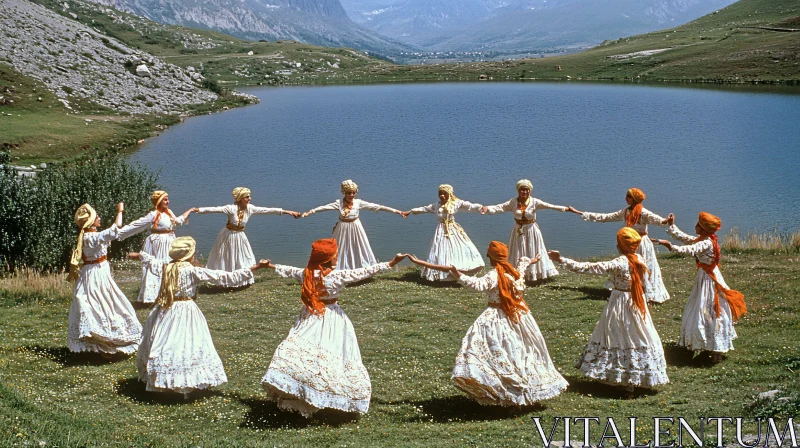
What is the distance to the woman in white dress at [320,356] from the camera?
10250 millimetres

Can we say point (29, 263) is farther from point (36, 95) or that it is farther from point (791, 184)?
point (36, 95)

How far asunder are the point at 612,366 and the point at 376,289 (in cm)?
809

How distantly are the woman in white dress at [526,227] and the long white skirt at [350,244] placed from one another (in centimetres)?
333

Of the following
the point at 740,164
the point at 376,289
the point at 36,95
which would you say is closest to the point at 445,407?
the point at 376,289

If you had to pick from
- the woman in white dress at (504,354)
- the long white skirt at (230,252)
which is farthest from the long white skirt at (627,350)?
the long white skirt at (230,252)

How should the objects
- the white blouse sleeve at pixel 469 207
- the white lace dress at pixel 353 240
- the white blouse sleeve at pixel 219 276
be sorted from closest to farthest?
the white blouse sleeve at pixel 219 276 < the white blouse sleeve at pixel 469 207 < the white lace dress at pixel 353 240

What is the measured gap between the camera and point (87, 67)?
67250mm

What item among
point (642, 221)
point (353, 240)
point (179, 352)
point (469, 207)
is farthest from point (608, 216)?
point (179, 352)

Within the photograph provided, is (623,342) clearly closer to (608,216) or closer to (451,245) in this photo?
(608,216)

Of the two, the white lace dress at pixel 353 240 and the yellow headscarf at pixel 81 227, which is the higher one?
the yellow headscarf at pixel 81 227

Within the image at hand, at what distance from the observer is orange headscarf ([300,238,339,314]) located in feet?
35.2

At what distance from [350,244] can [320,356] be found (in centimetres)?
887

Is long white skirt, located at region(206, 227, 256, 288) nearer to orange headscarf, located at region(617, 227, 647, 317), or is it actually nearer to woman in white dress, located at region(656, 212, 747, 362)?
orange headscarf, located at region(617, 227, 647, 317)

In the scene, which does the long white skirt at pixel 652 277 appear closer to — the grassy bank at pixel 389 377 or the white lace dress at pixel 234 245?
the grassy bank at pixel 389 377
